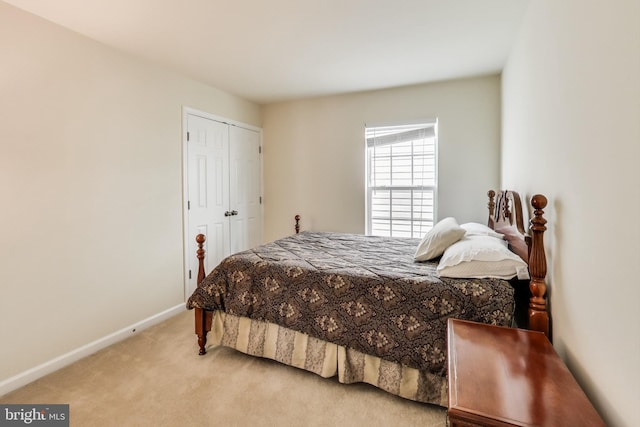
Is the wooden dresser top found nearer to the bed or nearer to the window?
the bed

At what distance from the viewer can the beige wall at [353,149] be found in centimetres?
342

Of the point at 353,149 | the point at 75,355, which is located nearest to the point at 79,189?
the point at 75,355

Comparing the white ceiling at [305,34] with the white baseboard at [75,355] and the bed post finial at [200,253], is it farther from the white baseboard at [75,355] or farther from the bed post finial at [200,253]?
the white baseboard at [75,355]

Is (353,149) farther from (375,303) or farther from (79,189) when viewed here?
(79,189)

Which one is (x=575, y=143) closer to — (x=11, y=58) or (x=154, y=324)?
(x=11, y=58)

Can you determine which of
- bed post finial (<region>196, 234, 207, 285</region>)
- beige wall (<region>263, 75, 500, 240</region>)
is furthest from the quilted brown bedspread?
beige wall (<region>263, 75, 500, 240</region>)

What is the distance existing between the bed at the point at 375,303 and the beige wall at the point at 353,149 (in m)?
1.00

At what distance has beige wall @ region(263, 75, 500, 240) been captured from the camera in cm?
342

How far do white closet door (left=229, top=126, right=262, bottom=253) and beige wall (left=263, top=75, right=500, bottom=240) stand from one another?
0.56 feet

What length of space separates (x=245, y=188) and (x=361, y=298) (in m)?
2.84

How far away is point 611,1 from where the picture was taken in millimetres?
925

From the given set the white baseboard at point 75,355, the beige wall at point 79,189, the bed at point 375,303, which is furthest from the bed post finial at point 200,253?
the white baseboard at point 75,355

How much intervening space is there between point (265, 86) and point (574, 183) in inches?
130

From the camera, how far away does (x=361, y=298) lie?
6.16 ft
